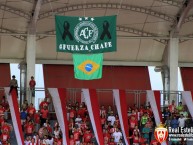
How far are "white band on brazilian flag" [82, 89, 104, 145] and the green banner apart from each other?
536 centimetres

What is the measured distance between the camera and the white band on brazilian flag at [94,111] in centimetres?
4053

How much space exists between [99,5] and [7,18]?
581cm

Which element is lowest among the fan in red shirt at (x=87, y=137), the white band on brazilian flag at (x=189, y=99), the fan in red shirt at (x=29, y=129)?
the fan in red shirt at (x=87, y=137)

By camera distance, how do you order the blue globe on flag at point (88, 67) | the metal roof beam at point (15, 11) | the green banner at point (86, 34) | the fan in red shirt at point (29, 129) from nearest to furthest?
the green banner at point (86, 34), the blue globe on flag at point (88, 67), the fan in red shirt at point (29, 129), the metal roof beam at point (15, 11)

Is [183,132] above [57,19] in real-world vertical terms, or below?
below

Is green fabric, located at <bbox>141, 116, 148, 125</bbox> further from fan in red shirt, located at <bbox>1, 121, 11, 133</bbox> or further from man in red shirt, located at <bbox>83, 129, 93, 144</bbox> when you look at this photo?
fan in red shirt, located at <bbox>1, 121, 11, 133</bbox>

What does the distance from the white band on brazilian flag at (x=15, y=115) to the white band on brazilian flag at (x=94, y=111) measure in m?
3.82

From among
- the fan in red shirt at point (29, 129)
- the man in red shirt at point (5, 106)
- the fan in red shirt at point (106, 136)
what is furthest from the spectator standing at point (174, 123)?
the man in red shirt at point (5, 106)

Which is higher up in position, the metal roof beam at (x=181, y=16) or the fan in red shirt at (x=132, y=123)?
the metal roof beam at (x=181, y=16)

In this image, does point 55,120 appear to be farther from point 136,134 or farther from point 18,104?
point 136,134

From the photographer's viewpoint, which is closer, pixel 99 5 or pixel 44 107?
pixel 44 107

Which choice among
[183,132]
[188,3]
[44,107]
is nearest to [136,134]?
[183,132]

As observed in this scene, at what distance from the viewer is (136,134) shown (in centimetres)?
4022

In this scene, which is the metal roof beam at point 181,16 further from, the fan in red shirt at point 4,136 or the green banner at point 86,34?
the fan in red shirt at point 4,136
